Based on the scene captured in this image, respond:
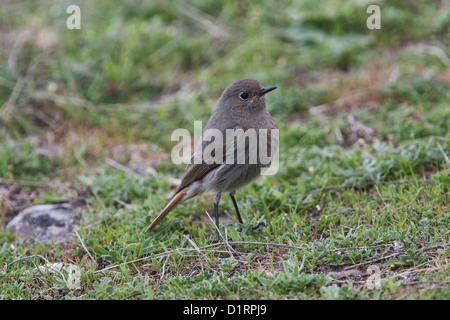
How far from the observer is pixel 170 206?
572 cm

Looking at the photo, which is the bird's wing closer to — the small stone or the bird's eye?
the bird's eye

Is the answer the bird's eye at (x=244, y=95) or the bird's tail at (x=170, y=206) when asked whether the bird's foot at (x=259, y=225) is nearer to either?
the bird's tail at (x=170, y=206)

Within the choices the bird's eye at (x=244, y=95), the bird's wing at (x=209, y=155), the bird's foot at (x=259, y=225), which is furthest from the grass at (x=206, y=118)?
the bird's eye at (x=244, y=95)

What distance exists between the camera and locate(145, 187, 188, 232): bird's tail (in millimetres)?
5625

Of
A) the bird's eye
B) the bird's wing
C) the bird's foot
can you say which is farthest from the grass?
the bird's eye

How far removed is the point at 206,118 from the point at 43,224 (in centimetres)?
299

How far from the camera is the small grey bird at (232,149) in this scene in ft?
18.6

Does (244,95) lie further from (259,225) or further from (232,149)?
(259,225)

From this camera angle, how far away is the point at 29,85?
29.0 feet

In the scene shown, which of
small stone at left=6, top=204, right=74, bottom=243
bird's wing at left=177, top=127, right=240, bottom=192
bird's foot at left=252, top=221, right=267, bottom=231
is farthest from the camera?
small stone at left=6, top=204, right=74, bottom=243

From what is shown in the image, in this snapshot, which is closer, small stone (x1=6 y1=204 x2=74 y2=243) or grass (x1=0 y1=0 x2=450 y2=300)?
grass (x1=0 y1=0 x2=450 y2=300)

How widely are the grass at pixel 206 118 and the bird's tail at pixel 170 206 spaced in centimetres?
12

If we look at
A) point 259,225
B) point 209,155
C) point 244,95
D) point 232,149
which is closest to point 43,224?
point 209,155
